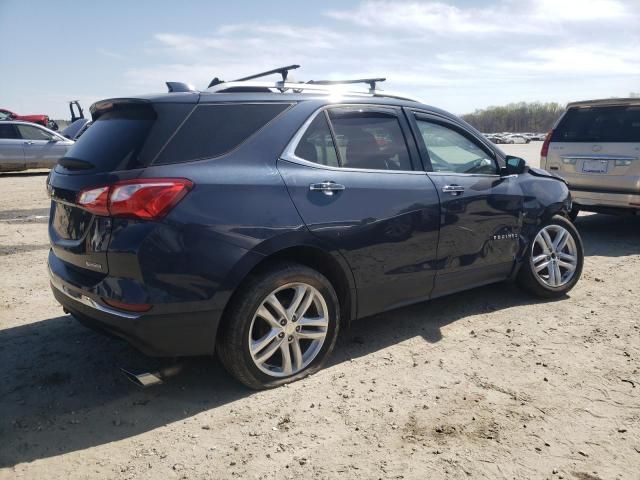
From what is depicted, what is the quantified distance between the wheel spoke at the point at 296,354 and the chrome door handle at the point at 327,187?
915mm

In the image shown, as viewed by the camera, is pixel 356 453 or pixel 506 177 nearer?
pixel 356 453

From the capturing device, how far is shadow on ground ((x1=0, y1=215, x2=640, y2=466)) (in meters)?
2.81

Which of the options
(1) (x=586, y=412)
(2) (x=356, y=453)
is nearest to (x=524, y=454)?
(1) (x=586, y=412)

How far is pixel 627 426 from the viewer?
283 centimetres

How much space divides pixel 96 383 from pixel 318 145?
6.61 feet

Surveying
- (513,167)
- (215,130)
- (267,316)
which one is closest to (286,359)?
(267,316)

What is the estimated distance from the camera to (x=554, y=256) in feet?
15.9

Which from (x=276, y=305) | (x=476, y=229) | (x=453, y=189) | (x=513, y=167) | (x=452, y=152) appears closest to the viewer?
(x=276, y=305)

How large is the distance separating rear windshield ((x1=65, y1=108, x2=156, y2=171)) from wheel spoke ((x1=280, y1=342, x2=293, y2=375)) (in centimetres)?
133

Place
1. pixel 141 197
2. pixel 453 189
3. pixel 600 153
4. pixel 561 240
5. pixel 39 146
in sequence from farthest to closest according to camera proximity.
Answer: pixel 39 146, pixel 600 153, pixel 561 240, pixel 453 189, pixel 141 197

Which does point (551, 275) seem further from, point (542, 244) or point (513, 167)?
point (513, 167)

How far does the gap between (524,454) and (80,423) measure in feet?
7.52

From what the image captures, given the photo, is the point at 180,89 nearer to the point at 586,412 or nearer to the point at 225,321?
the point at 225,321

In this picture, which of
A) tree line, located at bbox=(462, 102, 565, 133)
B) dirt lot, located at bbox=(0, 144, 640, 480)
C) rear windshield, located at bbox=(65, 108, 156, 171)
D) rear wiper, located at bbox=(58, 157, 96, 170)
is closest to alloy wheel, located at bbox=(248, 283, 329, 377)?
dirt lot, located at bbox=(0, 144, 640, 480)
